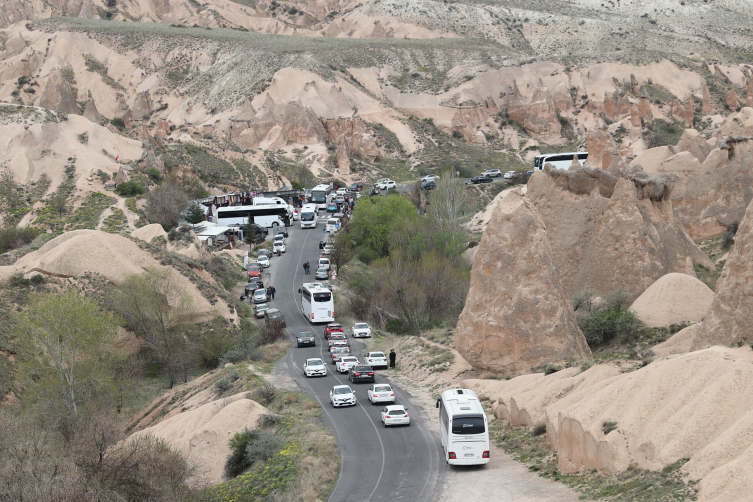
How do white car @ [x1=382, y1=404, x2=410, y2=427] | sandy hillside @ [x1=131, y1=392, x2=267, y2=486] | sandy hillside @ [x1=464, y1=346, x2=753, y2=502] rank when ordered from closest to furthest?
1. sandy hillside @ [x1=464, y1=346, x2=753, y2=502]
2. sandy hillside @ [x1=131, y1=392, x2=267, y2=486]
3. white car @ [x1=382, y1=404, x2=410, y2=427]

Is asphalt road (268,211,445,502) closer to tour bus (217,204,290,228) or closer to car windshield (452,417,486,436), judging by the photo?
car windshield (452,417,486,436)

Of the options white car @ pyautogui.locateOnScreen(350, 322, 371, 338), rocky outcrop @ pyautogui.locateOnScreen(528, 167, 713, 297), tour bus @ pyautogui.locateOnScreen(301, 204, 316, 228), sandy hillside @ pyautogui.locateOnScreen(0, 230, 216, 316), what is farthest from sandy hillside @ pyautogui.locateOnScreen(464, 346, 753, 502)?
tour bus @ pyautogui.locateOnScreen(301, 204, 316, 228)

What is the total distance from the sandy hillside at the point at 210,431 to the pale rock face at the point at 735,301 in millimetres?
15001

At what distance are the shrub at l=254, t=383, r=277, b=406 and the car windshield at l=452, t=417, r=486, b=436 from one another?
11013mm

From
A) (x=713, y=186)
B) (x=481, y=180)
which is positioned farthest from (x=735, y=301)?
(x=481, y=180)

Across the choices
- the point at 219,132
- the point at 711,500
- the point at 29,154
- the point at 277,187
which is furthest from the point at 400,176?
the point at 711,500

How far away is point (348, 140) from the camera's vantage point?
113 metres

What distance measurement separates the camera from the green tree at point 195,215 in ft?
252

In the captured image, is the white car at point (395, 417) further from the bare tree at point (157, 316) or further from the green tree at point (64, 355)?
the bare tree at point (157, 316)

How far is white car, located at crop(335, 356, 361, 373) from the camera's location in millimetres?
37969

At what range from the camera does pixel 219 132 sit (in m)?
116

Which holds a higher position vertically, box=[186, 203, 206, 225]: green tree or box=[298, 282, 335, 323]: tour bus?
box=[298, 282, 335, 323]: tour bus

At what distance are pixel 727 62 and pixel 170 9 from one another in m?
121

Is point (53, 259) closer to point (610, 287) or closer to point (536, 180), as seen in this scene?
point (536, 180)
